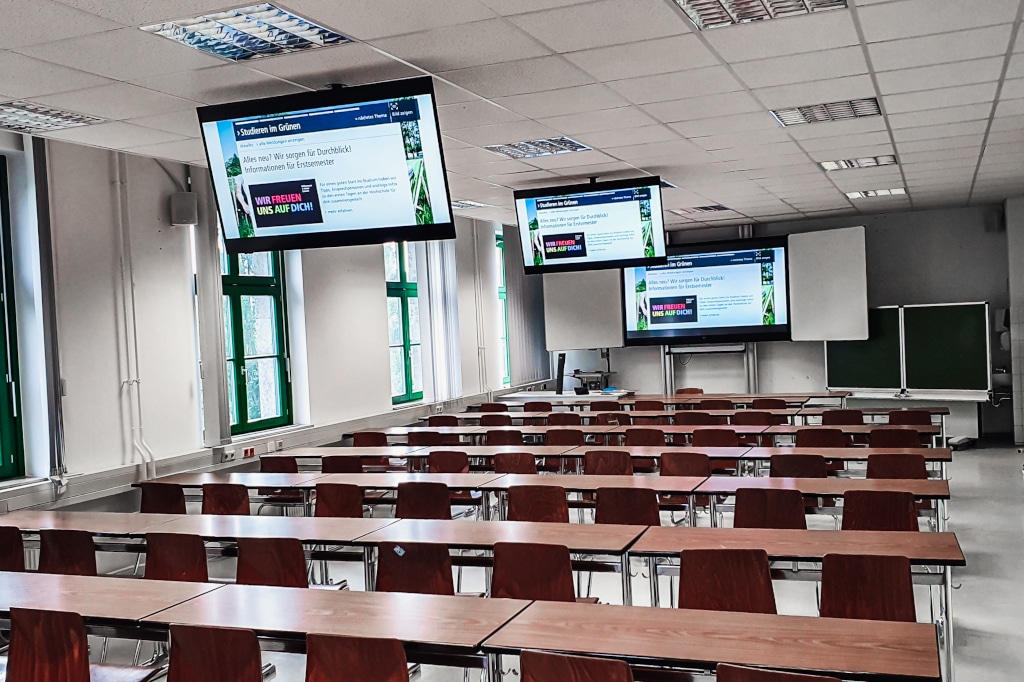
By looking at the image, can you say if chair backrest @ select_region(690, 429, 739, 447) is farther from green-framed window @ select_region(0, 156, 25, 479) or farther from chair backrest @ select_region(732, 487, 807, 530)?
green-framed window @ select_region(0, 156, 25, 479)

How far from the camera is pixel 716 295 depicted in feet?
45.6

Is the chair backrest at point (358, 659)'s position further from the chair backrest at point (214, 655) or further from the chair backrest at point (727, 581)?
the chair backrest at point (727, 581)

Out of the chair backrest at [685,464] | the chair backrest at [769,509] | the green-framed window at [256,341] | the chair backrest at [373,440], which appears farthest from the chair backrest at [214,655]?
the chair backrest at [373,440]

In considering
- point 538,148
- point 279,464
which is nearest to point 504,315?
point 538,148

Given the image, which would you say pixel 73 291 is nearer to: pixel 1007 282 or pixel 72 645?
pixel 72 645

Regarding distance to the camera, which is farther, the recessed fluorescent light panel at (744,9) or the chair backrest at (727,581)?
the recessed fluorescent light panel at (744,9)

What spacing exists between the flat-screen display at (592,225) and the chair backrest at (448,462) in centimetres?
206

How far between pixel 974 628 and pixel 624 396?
7.93 meters

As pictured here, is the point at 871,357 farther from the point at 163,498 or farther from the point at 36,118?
the point at 36,118

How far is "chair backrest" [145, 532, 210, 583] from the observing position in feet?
15.2

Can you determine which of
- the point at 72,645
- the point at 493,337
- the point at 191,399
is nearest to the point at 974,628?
the point at 72,645

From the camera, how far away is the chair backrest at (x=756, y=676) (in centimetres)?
239

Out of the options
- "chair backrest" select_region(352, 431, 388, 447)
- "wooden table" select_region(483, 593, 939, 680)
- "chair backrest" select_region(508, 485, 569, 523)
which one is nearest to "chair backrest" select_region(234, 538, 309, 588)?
"chair backrest" select_region(508, 485, 569, 523)

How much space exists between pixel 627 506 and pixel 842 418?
4.37 meters
